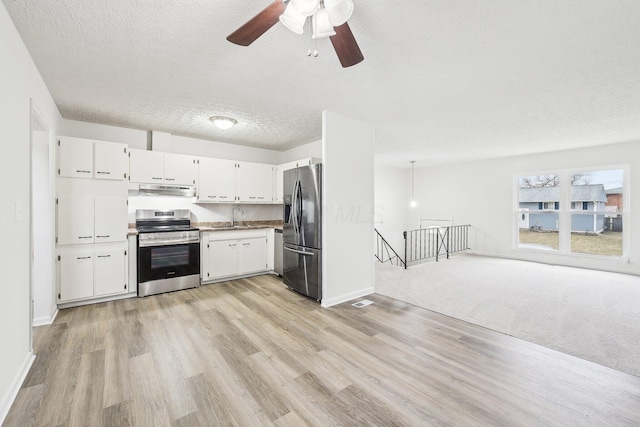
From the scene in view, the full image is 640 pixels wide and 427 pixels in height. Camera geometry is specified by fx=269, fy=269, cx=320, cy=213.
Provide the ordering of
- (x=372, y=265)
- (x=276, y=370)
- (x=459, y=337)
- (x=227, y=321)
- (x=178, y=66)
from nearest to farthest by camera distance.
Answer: (x=276, y=370), (x=178, y=66), (x=459, y=337), (x=227, y=321), (x=372, y=265)

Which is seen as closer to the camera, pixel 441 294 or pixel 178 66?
pixel 178 66

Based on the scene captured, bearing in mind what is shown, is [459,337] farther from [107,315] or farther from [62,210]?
[62,210]

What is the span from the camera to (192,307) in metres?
3.43

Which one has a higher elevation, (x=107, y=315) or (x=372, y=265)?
(x=372, y=265)

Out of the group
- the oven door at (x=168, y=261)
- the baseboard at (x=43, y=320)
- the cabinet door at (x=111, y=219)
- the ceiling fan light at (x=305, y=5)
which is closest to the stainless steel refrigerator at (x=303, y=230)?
the oven door at (x=168, y=261)

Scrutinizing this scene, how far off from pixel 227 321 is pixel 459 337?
2432 mm

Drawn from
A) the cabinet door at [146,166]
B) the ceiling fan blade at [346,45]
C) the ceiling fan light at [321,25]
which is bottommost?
the cabinet door at [146,166]

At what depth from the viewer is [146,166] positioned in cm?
405

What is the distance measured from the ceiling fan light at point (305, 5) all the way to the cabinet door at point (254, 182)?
3.65 m

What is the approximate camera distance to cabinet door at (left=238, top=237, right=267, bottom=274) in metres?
4.72

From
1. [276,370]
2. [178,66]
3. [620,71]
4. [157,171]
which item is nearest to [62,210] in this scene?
[157,171]

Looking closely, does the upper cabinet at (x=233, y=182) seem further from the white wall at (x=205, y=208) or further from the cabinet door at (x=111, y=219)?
the cabinet door at (x=111, y=219)

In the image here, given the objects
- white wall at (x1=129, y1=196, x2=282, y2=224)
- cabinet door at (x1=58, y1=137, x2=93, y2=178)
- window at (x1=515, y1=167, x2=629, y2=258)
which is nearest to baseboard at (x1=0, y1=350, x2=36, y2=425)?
cabinet door at (x1=58, y1=137, x2=93, y2=178)

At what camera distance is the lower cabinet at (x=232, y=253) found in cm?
437
